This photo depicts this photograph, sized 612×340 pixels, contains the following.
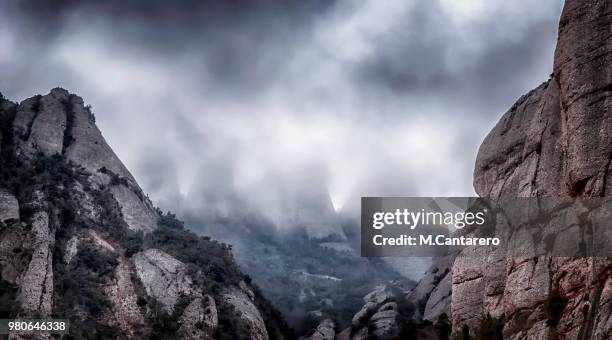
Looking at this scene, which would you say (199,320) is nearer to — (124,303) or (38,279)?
(124,303)

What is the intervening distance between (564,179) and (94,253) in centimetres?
5808

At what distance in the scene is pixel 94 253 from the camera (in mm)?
78938

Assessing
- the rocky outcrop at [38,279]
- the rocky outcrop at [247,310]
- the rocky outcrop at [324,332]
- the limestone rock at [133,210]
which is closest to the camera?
the rocky outcrop at [38,279]

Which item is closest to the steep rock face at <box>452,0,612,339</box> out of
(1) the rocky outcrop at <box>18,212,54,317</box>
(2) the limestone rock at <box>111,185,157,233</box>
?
(1) the rocky outcrop at <box>18,212,54,317</box>

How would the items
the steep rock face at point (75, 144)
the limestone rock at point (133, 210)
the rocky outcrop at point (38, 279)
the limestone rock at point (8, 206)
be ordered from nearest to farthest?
the rocky outcrop at point (38, 279) → the limestone rock at point (8, 206) → the steep rock face at point (75, 144) → the limestone rock at point (133, 210)

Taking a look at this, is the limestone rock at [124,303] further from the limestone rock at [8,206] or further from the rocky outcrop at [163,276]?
the limestone rock at [8,206]

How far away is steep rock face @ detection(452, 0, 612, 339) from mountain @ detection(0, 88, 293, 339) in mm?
39261

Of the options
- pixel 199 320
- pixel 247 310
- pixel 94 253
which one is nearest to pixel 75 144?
pixel 94 253

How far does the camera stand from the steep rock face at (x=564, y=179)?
30500 millimetres

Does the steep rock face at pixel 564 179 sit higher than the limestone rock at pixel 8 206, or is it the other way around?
the limestone rock at pixel 8 206

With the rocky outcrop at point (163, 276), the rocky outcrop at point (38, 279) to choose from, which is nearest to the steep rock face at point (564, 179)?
the rocky outcrop at point (38, 279)

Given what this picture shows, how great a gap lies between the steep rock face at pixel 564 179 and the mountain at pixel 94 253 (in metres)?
39.3

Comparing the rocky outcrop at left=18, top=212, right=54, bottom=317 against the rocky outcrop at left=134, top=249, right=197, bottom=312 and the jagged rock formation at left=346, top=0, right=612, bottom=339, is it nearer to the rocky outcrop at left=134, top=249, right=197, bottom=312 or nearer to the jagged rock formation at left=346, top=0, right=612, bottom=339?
the rocky outcrop at left=134, top=249, right=197, bottom=312

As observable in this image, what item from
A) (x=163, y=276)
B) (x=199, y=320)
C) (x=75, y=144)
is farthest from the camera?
(x=75, y=144)
